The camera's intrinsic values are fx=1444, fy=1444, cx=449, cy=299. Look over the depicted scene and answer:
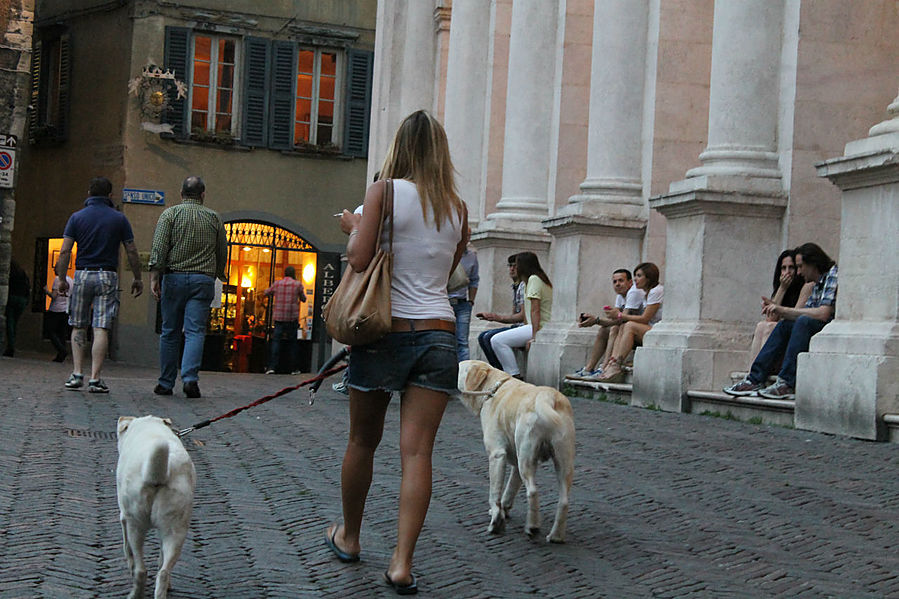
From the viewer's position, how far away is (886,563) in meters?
5.48

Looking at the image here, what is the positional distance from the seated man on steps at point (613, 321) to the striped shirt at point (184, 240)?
396 centimetres

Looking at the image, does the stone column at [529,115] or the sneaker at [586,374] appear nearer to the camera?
the sneaker at [586,374]

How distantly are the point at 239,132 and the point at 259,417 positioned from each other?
1956 cm

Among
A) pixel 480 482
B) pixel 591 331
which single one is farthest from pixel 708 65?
pixel 480 482

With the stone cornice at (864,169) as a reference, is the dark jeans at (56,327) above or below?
below

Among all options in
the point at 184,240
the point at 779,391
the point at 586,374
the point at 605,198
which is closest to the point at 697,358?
the point at 779,391

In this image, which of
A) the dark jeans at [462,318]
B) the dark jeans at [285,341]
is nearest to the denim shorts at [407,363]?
the dark jeans at [462,318]

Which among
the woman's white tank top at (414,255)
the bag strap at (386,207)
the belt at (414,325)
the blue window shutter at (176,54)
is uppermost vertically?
the blue window shutter at (176,54)

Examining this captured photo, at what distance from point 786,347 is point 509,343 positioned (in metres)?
4.67

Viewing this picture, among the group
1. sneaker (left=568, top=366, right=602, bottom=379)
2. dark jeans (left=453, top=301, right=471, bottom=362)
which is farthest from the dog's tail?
sneaker (left=568, top=366, right=602, bottom=379)

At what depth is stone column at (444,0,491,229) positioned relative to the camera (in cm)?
2223

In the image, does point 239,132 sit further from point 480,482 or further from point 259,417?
point 480,482

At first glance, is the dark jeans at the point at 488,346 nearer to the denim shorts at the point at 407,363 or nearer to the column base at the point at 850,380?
the column base at the point at 850,380

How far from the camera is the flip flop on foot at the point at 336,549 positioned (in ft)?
17.3
